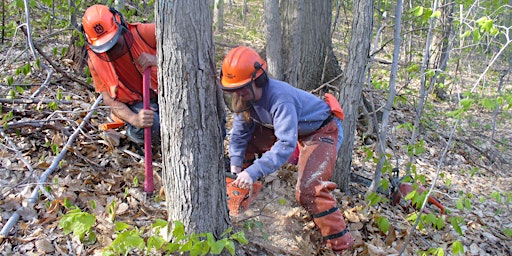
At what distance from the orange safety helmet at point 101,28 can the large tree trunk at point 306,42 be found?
233 cm

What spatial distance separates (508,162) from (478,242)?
384 centimetres

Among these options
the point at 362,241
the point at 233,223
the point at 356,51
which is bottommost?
the point at 362,241

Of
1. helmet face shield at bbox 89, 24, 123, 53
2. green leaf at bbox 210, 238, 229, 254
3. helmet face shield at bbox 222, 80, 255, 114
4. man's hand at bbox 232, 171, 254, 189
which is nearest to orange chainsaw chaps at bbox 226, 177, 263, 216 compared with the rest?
man's hand at bbox 232, 171, 254, 189

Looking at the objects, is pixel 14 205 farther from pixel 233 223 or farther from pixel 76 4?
pixel 76 4

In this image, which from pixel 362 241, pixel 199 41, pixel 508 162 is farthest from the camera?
pixel 508 162

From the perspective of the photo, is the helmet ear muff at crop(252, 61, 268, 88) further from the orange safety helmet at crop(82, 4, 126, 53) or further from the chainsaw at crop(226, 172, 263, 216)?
the orange safety helmet at crop(82, 4, 126, 53)

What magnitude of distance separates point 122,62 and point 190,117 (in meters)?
1.90

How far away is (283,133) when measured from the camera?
3.03 meters

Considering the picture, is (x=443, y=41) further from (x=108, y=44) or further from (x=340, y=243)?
(x=108, y=44)

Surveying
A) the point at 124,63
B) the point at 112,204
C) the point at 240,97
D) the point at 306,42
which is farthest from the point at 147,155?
the point at 306,42

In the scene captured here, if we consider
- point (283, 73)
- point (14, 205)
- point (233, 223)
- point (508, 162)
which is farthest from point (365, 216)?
point (508, 162)

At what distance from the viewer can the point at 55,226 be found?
9.39 feet

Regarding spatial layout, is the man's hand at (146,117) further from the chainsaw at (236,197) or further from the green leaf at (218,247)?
the green leaf at (218,247)

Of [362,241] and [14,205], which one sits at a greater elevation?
[14,205]
